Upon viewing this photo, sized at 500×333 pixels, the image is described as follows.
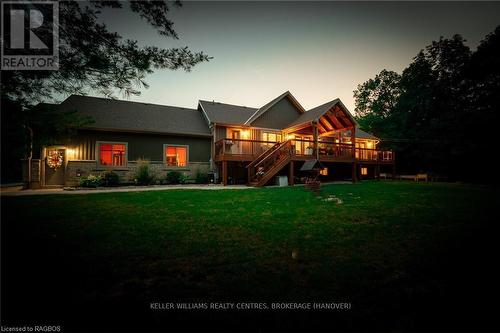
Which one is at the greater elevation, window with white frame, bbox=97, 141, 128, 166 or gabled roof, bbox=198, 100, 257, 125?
gabled roof, bbox=198, 100, 257, 125

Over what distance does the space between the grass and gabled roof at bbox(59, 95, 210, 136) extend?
11618 mm

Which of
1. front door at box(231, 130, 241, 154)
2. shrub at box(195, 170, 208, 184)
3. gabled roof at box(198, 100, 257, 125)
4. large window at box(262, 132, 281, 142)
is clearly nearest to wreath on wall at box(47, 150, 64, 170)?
shrub at box(195, 170, 208, 184)

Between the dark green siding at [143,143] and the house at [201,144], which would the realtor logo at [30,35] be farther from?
the dark green siding at [143,143]

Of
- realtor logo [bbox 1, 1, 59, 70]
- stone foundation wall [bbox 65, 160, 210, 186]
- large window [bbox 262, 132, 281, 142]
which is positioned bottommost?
stone foundation wall [bbox 65, 160, 210, 186]

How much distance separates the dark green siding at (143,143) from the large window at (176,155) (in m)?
0.37

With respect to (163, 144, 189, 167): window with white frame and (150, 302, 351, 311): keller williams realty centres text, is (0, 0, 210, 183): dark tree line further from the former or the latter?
(163, 144, 189, 167): window with white frame

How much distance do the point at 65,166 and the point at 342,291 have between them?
1751 centimetres

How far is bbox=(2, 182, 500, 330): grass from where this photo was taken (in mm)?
1790

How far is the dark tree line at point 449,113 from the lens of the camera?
42.6 ft

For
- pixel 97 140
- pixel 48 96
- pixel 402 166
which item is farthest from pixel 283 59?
pixel 48 96

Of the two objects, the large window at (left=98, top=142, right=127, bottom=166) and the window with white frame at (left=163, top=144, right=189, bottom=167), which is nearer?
the large window at (left=98, top=142, right=127, bottom=166)

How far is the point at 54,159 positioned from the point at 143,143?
5.38 metres

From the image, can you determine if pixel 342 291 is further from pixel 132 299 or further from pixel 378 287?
pixel 132 299

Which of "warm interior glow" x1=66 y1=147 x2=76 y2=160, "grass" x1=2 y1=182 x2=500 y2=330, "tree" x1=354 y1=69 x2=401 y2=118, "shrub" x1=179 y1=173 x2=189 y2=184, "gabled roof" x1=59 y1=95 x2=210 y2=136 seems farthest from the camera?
"tree" x1=354 y1=69 x2=401 y2=118
